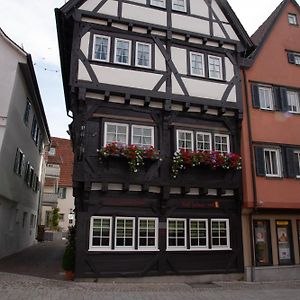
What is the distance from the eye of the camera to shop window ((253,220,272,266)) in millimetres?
15336

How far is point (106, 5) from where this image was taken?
14.9 metres

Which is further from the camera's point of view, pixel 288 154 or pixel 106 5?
pixel 288 154

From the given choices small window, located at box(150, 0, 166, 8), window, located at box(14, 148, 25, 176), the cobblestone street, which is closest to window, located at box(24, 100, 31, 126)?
window, located at box(14, 148, 25, 176)

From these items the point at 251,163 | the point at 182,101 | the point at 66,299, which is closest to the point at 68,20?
the point at 182,101

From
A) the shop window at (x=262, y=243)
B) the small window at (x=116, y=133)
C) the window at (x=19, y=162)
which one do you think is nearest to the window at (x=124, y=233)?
the small window at (x=116, y=133)

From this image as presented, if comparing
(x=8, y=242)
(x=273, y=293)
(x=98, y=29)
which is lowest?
(x=273, y=293)

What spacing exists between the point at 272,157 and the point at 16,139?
12.3 metres

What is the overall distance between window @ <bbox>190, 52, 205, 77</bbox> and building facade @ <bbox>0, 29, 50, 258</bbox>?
7.37 meters

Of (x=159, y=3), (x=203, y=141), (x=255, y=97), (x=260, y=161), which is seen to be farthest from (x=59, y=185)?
(x=260, y=161)

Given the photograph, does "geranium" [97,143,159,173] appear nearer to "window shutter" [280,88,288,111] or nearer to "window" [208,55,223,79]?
"window" [208,55,223,79]

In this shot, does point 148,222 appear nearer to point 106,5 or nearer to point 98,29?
point 98,29

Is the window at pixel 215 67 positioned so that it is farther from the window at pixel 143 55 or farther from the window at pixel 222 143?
the window at pixel 143 55

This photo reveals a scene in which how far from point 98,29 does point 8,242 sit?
41.1 feet

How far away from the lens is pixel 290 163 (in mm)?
15938
